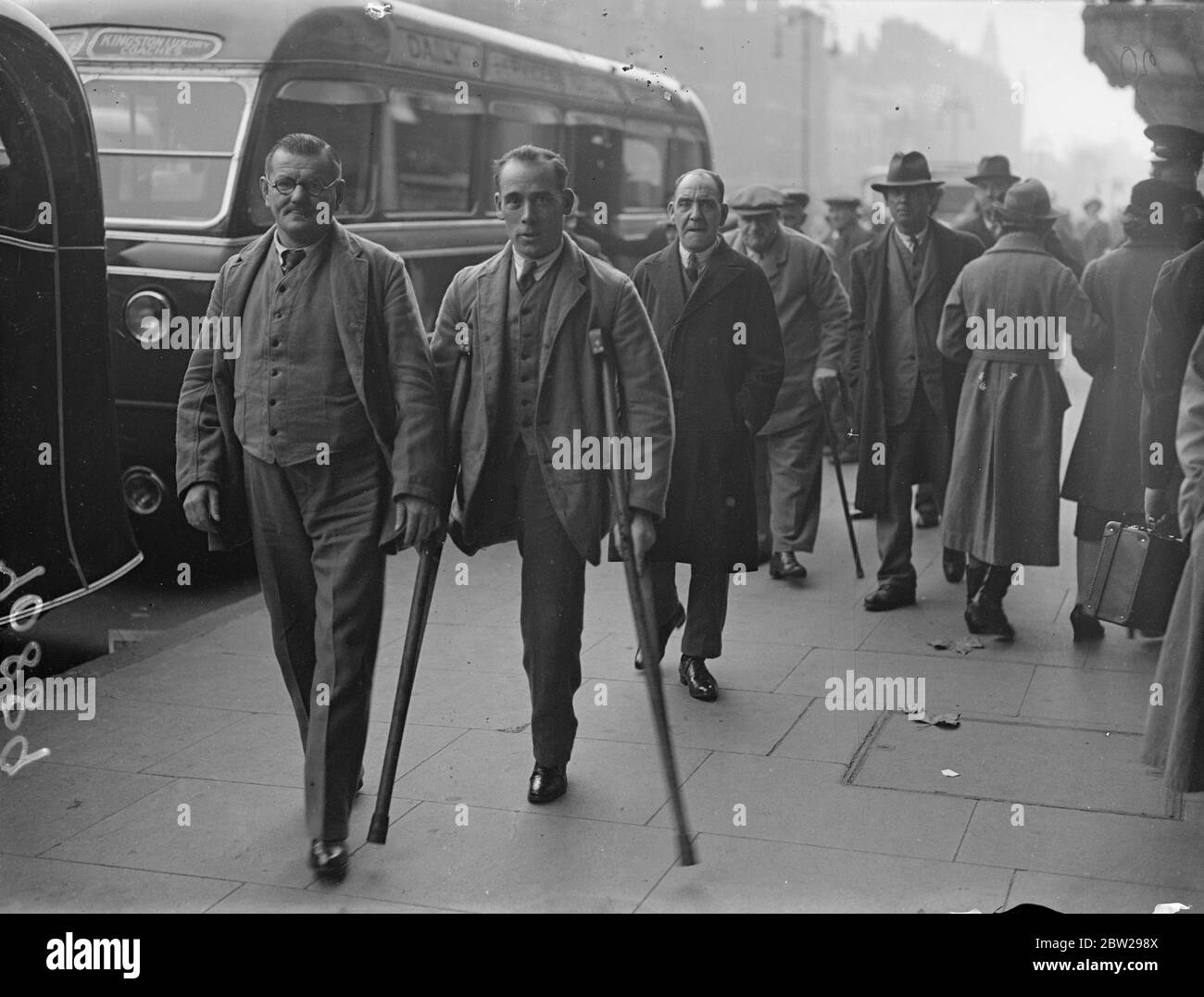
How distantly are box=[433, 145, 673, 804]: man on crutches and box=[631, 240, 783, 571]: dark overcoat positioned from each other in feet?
3.55

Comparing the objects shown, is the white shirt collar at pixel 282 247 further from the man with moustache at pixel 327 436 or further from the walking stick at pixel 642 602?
the walking stick at pixel 642 602

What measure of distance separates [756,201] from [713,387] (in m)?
1.77

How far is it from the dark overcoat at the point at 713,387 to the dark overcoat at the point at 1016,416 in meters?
1.36

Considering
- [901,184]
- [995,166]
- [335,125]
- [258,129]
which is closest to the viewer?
[901,184]

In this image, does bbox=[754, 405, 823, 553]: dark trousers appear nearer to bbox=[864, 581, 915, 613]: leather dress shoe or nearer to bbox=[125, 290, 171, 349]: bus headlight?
bbox=[864, 581, 915, 613]: leather dress shoe

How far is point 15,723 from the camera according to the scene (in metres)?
5.36

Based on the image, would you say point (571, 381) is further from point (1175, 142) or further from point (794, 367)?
point (794, 367)

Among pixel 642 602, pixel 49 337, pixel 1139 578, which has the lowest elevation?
pixel 1139 578

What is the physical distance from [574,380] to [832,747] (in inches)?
59.6

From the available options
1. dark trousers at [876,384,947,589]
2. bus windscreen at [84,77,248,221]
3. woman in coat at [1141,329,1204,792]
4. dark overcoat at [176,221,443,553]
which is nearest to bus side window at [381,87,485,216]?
bus windscreen at [84,77,248,221]

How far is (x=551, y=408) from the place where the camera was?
4516 millimetres

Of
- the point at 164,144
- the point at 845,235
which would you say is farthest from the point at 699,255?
the point at 845,235
